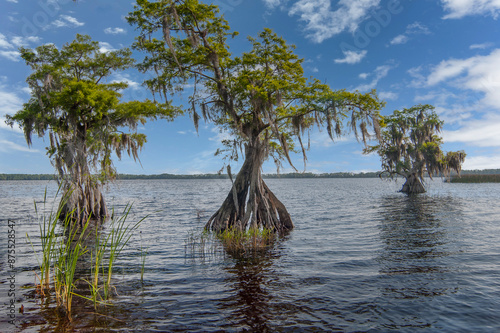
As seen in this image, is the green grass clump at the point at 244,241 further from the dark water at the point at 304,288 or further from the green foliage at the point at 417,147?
the green foliage at the point at 417,147

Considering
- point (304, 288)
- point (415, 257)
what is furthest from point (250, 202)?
point (304, 288)

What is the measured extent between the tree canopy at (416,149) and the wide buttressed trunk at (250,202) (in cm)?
3169

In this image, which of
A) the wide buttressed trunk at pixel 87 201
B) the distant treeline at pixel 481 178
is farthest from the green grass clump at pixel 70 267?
the distant treeline at pixel 481 178

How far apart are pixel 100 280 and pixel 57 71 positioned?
1686cm

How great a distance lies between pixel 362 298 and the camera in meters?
7.46

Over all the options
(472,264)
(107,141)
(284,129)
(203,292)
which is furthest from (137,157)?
(472,264)

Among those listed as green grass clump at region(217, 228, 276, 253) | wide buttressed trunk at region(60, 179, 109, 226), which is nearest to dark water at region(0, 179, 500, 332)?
green grass clump at region(217, 228, 276, 253)

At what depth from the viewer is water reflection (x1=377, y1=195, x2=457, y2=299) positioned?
818 cm

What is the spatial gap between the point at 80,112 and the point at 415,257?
2048cm

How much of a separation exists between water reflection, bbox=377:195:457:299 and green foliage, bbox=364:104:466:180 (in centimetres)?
2560

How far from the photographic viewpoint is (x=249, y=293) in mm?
7742

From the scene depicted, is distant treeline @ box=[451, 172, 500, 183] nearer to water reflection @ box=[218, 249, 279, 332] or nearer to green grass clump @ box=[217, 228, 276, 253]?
green grass clump @ box=[217, 228, 276, 253]

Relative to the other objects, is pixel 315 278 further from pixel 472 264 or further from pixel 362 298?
pixel 472 264

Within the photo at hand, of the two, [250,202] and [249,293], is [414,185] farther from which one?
[249,293]
